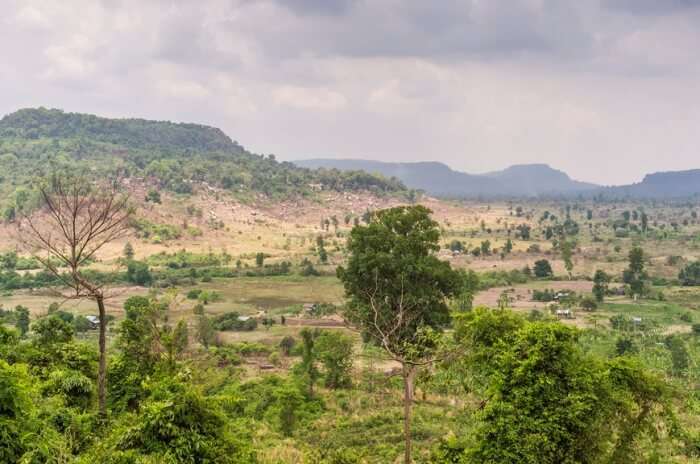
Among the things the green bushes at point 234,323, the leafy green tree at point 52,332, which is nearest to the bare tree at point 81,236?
the leafy green tree at point 52,332

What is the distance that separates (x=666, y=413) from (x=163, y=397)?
898 centimetres

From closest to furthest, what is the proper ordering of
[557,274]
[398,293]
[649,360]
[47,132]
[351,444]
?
[351,444] < [398,293] < [649,360] < [557,274] < [47,132]

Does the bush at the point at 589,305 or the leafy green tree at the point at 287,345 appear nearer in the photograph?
the leafy green tree at the point at 287,345

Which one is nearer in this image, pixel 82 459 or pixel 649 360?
pixel 82 459

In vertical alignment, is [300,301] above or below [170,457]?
below

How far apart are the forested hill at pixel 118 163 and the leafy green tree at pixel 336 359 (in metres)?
82.9

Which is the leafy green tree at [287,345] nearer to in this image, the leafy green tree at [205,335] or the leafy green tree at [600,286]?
the leafy green tree at [205,335]

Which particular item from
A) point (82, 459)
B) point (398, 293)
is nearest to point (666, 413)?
point (82, 459)

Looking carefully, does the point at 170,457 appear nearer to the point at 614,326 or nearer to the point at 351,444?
the point at 351,444

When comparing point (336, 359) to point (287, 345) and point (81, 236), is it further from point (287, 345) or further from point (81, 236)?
point (81, 236)

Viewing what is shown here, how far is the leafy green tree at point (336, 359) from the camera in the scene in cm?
2400

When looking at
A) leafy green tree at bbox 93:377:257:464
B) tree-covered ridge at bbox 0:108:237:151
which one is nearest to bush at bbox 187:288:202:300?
leafy green tree at bbox 93:377:257:464

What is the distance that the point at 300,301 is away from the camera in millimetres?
50312

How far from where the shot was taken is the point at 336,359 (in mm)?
23891
